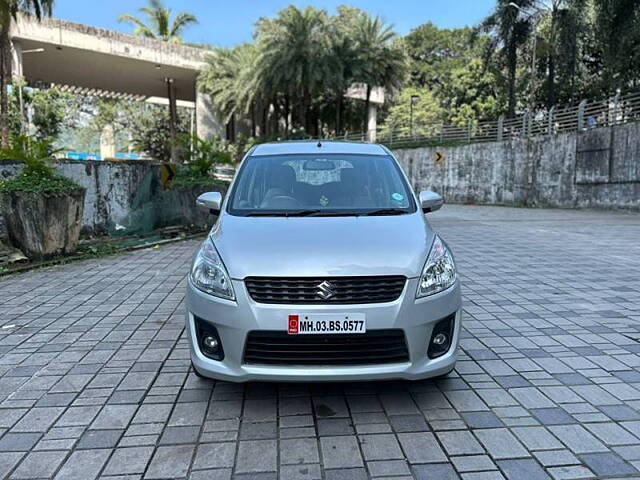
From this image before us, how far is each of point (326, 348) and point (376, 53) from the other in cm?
3251

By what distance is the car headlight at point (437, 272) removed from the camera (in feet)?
10.5

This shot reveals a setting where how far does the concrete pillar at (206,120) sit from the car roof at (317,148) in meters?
35.0

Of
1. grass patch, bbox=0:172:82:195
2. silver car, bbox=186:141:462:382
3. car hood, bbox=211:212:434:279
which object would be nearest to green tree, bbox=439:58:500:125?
grass patch, bbox=0:172:82:195

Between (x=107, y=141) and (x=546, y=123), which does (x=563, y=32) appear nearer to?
(x=546, y=123)

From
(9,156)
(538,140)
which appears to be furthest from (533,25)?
(9,156)

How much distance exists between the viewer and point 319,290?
9.99ft

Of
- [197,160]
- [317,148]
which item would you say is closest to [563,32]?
[197,160]

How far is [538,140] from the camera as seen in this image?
72.1 feet

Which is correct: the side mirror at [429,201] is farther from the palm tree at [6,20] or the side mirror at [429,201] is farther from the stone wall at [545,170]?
the palm tree at [6,20]

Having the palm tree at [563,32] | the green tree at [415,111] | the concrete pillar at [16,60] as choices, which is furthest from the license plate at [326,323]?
the green tree at [415,111]

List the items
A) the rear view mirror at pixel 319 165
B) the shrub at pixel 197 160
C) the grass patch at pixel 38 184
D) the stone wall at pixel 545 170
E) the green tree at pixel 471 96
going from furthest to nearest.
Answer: the green tree at pixel 471 96 < the stone wall at pixel 545 170 < the shrub at pixel 197 160 < the grass patch at pixel 38 184 < the rear view mirror at pixel 319 165

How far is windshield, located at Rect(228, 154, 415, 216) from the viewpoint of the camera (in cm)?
404

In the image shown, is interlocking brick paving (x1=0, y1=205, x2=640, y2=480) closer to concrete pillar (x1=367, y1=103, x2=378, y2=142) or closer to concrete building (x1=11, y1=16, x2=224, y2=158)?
concrete building (x1=11, y1=16, x2=224, y2=158)

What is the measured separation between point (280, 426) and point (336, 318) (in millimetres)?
779
